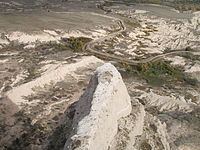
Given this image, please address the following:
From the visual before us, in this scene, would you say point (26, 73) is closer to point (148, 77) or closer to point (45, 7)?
point (148, 77)

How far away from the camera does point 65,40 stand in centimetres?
5031

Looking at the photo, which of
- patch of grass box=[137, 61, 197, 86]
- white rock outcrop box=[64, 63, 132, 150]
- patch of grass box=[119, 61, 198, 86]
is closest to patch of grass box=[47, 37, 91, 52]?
patch of grass box=[119, 61, 198, 86]

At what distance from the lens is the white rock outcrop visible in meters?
15.9

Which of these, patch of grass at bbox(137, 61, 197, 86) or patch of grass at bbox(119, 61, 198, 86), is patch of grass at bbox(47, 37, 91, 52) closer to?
patch of grass at bbox(119, 61, 198, 86)

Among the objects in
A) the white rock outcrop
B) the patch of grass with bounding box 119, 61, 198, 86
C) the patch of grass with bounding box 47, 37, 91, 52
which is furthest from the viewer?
the patch of grass with bounding box 47, 37, 91, 52

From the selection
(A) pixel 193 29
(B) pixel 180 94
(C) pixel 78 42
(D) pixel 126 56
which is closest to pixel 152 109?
(B) pixel 180 94

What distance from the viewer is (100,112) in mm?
17656

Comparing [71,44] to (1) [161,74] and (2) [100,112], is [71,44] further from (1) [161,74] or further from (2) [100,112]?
(2) [100,112]

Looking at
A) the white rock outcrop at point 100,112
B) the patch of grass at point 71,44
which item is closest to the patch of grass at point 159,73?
the patch of grass at point 71,44

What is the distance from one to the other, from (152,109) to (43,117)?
431 inches

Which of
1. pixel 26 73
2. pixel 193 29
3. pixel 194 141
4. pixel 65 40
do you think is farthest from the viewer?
pixel 193 29

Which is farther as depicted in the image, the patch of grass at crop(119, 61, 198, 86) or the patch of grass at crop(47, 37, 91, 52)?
the patch of grass at crop(47, 37, 91, 52)

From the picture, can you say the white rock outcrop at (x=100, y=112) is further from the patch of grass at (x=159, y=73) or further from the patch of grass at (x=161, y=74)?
the patch of grass at (x=161, y=74)

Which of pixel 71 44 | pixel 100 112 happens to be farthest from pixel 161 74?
pixel 100 112
